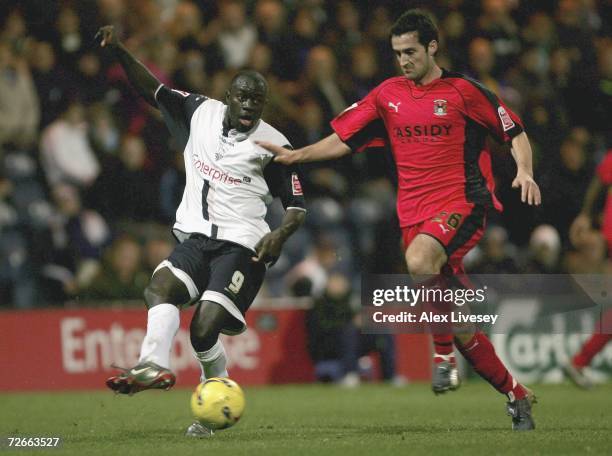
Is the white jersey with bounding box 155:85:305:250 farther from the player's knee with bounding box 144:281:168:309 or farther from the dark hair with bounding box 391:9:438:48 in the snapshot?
the dark hair with bounding box 391:9:438:48

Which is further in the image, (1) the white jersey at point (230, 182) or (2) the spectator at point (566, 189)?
(2) the spectator at point (566, 189)

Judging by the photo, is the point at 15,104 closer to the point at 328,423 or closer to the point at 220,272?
the point at 328,423

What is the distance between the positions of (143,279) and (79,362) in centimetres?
116

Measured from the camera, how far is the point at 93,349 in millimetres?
13141

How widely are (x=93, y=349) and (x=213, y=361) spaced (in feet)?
19.5

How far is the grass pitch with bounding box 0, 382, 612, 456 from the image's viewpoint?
6688 mm

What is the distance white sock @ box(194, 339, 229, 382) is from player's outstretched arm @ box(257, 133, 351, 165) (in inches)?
49.6

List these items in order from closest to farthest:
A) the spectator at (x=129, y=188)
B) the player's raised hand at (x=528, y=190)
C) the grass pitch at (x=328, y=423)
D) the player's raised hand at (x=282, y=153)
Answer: the grass pitch at (x=328, y=423), the player's raised hand at (x=528, y=190), the player's raised hand at (x=282, y=153), the spectator at (x=129, y=188)

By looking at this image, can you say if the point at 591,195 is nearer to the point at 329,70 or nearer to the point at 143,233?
the point at 329,70

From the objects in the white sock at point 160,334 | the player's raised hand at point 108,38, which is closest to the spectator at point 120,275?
the player's raised hand at point 108,38

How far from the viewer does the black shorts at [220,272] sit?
733 cm

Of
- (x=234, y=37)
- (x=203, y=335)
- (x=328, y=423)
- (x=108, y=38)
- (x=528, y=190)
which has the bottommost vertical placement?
(x=328, y=423)

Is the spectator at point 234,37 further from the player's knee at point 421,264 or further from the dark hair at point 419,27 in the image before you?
the player's knee at point 421,264

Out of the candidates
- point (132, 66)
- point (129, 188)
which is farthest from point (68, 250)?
point (132, 66)
